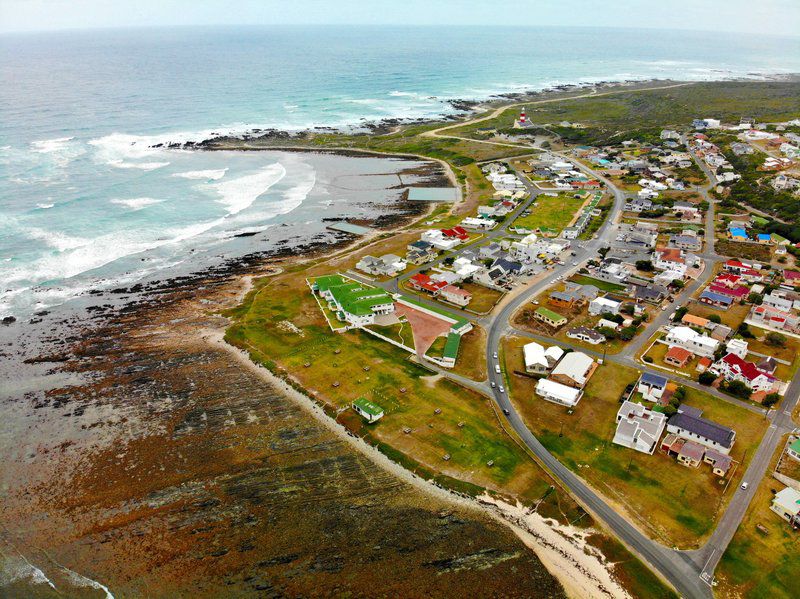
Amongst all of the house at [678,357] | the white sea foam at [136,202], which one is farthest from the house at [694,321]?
the white sea foam at [136,202]

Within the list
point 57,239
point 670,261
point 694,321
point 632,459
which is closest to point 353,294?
point 632,459

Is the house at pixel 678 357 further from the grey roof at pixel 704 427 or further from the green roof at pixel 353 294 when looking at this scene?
the green roof at pixel 353 294

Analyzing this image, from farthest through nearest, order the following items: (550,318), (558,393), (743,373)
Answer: (550,318), (743,373), (558,393)

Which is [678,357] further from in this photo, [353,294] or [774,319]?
A: [353,294]

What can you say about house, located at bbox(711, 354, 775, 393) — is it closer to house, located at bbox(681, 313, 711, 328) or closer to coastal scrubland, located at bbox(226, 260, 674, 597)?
house, located at bbox(681, 313, 711, 328)

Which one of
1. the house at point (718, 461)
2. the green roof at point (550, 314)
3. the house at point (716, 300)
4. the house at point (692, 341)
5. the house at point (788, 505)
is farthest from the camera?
the house at point (716, 300)

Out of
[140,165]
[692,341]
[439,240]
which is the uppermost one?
[140,165]
